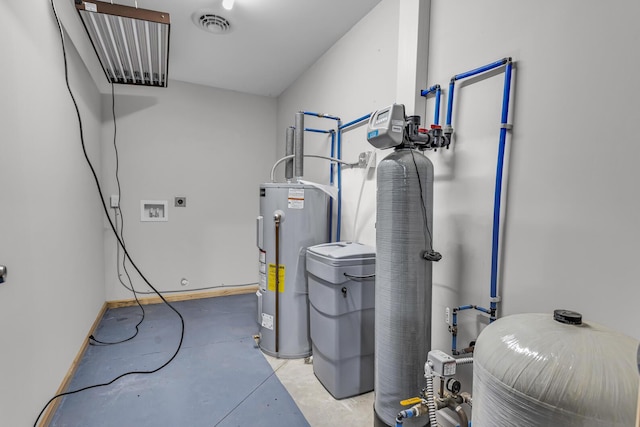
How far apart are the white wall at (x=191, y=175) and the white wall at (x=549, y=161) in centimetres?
300

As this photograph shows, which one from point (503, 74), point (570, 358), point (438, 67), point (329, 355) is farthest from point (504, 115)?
point (329, 355)

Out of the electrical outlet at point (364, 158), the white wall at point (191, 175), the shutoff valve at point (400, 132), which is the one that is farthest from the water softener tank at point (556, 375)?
the white wall at point (191, 175)

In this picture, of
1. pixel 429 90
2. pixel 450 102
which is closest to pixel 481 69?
pixel 450 102

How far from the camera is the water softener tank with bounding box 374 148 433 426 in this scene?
4.89 ft

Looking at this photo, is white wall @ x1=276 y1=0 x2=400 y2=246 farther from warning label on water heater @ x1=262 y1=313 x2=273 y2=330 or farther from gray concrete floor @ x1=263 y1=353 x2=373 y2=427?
gray concrete floor @ x1=263 y1=353 x2=373 y2=427

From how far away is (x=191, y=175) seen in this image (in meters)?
3.91

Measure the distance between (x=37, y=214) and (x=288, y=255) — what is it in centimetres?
155

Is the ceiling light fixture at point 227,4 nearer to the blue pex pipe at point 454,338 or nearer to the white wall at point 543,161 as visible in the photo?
the white wall at point 543,161

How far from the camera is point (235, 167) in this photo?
414 cm

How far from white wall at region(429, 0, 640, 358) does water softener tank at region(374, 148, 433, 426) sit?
0.23 metres

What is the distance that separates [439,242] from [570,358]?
1.05 metres

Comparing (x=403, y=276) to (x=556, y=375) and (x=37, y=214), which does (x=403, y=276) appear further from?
(x=37, y=214)

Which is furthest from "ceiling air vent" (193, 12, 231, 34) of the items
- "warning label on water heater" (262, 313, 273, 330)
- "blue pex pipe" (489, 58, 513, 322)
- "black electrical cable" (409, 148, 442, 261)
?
"warning label on water heater" (262, 313, 273, 330)

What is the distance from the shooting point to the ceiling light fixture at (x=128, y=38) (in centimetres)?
199
